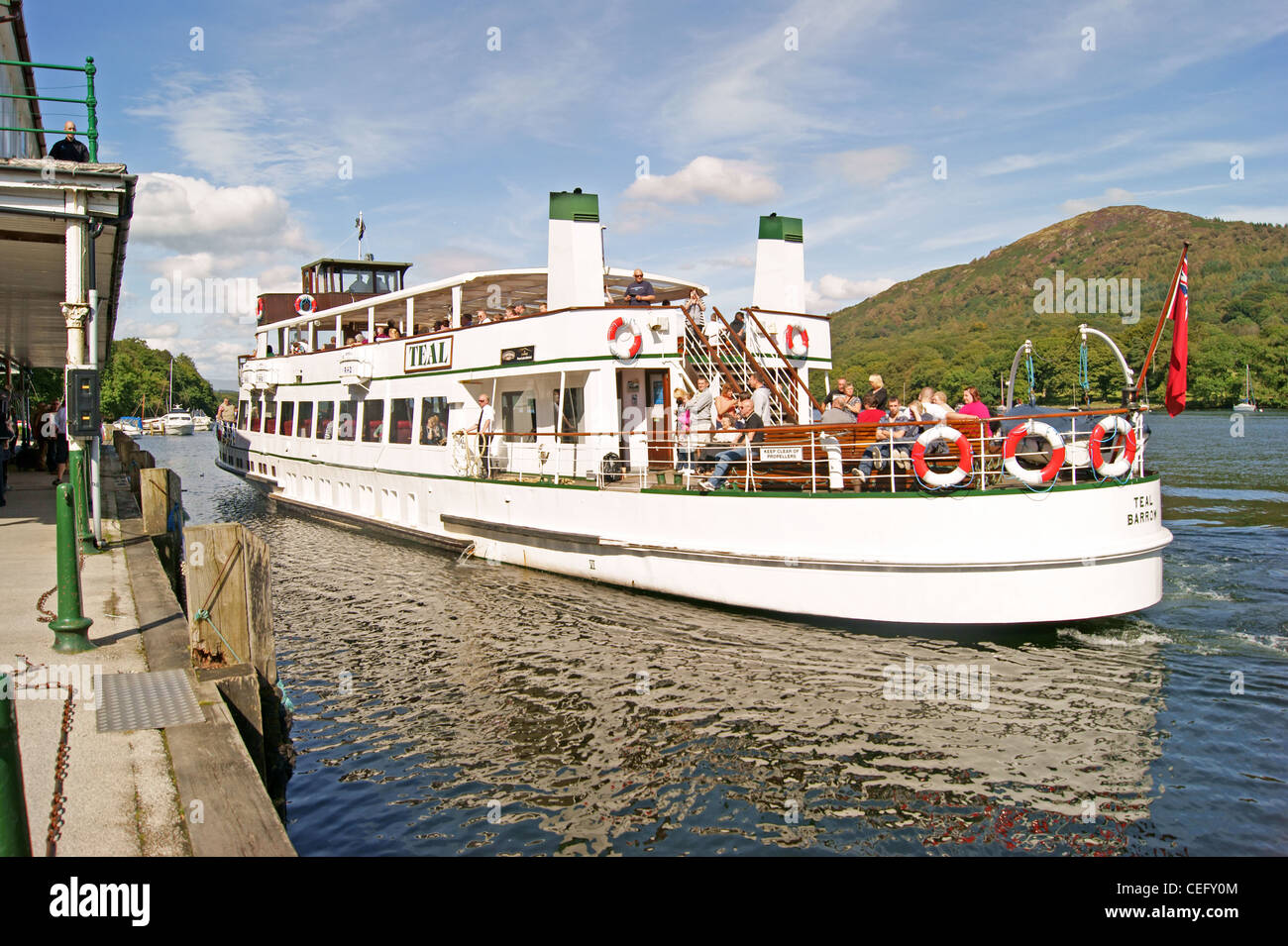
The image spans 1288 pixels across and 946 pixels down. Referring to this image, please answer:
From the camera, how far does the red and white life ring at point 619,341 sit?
1329 centimetres

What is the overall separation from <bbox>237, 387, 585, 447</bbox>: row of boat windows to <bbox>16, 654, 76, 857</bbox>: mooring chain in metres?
7.91

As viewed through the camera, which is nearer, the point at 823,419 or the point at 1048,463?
the point at 1048,463

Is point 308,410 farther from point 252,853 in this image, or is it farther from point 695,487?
point 252,853

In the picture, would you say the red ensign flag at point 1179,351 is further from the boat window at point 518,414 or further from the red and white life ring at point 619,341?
the boat window at point 518,414

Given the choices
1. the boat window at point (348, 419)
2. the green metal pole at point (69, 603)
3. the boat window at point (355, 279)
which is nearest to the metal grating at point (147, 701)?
the green metal pole at point (69, 603)

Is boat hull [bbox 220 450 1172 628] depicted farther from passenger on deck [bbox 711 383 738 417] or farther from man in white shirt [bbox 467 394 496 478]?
man in white shirt [bbox 467 394 496 478]

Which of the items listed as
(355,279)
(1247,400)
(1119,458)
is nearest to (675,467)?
(1119,458)

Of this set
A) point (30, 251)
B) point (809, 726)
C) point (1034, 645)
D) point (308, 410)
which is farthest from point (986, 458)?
point (308, 410)

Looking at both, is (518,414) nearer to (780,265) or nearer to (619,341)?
(619,341)

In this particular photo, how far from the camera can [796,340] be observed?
1511 centimetres

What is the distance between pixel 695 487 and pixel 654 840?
624 cm

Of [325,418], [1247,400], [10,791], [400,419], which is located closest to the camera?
[10,791]

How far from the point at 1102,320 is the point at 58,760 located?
5278 inches

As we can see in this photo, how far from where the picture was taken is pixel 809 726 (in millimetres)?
7547
